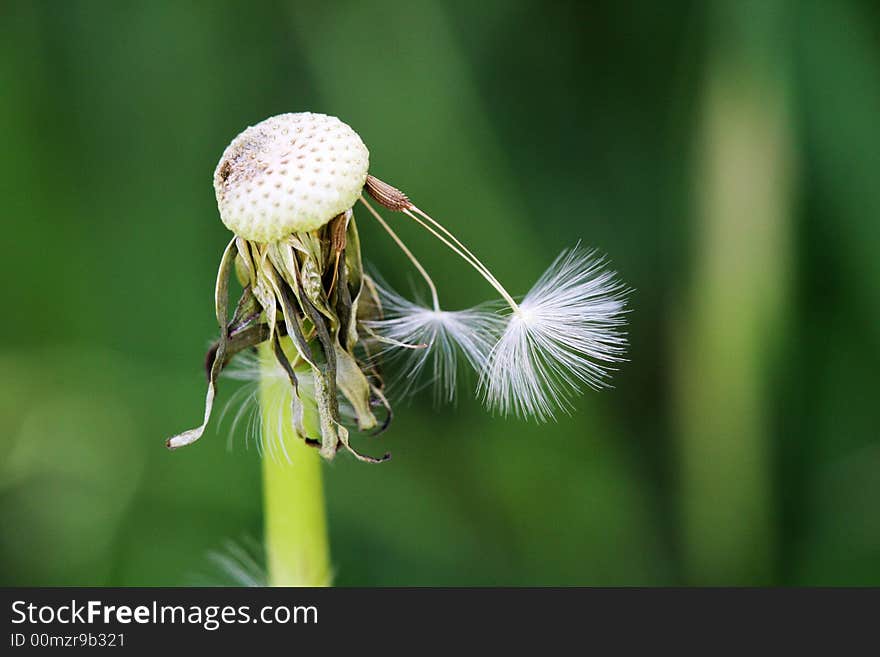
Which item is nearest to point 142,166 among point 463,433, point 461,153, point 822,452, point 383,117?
point 383,117

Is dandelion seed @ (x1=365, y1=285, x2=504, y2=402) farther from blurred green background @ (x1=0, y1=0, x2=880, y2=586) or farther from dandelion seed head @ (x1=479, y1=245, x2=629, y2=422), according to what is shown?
blurred green background @ (x1=0, y1=0, x2=880, y2=586)

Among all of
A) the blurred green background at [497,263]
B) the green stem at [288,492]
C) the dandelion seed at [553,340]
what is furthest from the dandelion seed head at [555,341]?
the blurred green background at [497,263]

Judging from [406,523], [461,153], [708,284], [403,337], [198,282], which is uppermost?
[461,153]

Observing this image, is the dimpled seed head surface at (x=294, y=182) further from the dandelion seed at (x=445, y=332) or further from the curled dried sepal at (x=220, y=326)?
the dandelion seed at (x=445, y=332)

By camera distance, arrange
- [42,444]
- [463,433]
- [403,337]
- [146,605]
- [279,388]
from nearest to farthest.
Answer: [279,388], [403,337], [146,605], [42,444], [463,433]

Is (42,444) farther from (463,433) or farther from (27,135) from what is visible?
(463,433)

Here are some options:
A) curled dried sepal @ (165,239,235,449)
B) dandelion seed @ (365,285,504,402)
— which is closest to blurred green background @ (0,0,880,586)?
dandelion seed @ (365,285,504,402)

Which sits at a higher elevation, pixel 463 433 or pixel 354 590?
pixel 463 433
